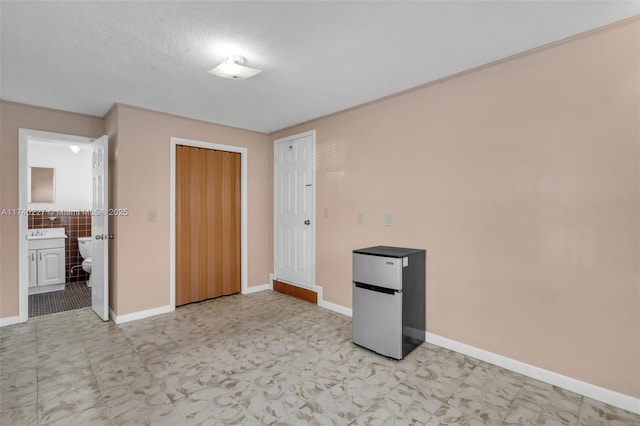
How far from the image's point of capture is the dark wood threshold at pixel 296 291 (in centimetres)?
411

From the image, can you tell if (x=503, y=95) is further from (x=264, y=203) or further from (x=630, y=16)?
(x=264, y=203)

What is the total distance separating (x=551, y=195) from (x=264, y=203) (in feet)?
12.0

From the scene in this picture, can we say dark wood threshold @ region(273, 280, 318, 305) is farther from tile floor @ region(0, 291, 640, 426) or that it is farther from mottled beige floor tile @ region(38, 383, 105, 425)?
mottled beige floor tile @ region(38, 383, 105, 425)

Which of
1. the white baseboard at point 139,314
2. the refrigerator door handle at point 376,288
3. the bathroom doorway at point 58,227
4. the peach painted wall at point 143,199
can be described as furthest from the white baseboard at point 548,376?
the bathroom doorway at point 58,227

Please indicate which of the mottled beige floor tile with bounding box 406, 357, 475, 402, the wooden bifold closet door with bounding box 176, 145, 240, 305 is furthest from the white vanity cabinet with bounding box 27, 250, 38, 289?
the mottled beige floor tile with bounding box 406, 357, 475, 402

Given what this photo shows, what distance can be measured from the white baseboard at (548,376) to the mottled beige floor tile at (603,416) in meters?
0.04

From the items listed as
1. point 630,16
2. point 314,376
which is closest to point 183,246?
point 314,376

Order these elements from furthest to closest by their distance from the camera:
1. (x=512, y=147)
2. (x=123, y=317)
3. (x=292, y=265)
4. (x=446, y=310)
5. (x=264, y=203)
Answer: (x=264, y=203)
(x=292, y=265)
(x=123, y=317)
(x=446, y=310)
(x=512, y=147)

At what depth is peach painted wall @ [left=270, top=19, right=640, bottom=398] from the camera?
6.53ft

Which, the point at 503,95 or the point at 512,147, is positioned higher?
the point at 503,95

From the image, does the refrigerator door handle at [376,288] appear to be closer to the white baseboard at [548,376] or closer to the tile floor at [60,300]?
the white baseboard at [548,376]

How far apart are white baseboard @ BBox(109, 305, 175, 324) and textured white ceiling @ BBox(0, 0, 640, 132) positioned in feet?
7.87

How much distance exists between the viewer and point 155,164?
371 centimetres

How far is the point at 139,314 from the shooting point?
3.58 m
